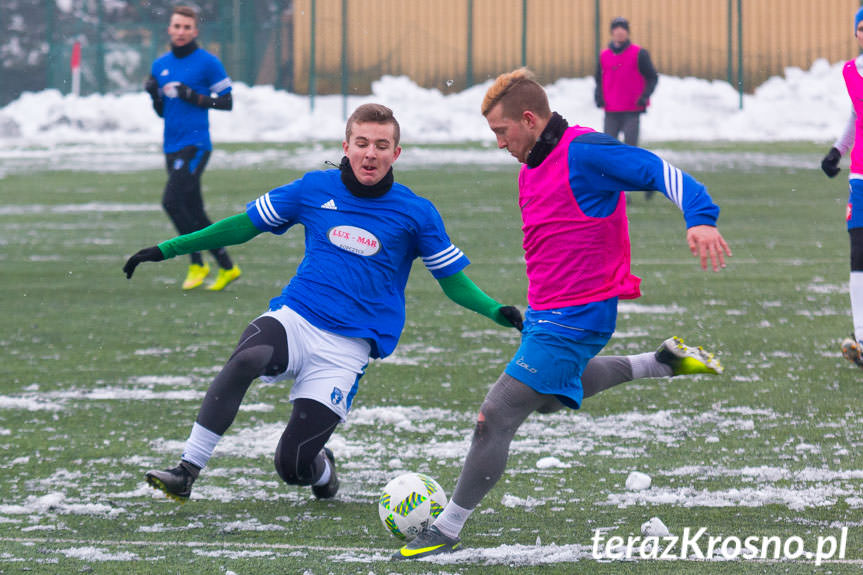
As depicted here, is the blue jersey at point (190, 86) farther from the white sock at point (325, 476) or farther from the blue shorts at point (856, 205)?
the white sock at point (325, 476)

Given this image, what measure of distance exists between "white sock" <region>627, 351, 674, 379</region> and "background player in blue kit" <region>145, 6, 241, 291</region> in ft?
20.4

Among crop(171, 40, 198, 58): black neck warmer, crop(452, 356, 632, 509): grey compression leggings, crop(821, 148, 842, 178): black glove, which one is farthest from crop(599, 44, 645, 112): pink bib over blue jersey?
crop(452, 356, 632, 509): grey compression leggings

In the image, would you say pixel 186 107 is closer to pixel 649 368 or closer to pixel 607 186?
pixel 649 368

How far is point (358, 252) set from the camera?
5.16 metres

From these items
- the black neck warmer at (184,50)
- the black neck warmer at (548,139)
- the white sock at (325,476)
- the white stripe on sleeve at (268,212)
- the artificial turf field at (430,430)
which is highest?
the black neck warmer at (548,139)

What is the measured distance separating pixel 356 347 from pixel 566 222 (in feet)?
3.49

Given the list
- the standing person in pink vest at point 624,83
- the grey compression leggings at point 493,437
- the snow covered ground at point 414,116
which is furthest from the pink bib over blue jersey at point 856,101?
the snow covered ground at point 414,116

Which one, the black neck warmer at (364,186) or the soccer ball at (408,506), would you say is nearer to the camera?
the soccer ball at (408,506)

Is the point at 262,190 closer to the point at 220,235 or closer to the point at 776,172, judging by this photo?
the point at 776,172

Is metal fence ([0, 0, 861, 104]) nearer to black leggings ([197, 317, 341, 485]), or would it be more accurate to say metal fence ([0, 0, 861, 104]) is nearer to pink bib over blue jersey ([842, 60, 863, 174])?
pink bib over blue jersey ([842, 60, 863, 174])

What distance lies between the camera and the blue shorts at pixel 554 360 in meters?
4.51

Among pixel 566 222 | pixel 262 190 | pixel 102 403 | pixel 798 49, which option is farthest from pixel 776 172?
pixel 566 222

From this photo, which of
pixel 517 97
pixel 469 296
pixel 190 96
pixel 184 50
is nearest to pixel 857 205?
pixel 469 296

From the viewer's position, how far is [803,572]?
4074 mm
